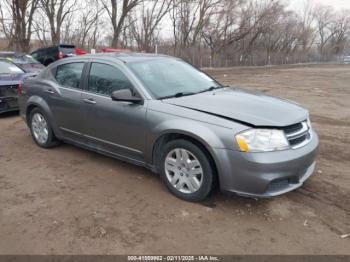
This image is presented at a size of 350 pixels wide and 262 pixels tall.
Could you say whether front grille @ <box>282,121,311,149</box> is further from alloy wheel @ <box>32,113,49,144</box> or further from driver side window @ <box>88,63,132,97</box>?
alloy wheel @ <box>32,113,49,144</box>

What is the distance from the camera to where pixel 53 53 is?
17062 mm

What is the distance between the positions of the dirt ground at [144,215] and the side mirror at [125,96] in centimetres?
109

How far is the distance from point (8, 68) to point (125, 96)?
6260 mm

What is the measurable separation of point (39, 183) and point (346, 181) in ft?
13.1

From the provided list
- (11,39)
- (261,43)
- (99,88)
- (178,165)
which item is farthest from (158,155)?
(261,43)

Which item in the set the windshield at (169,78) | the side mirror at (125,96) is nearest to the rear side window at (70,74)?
the windshield at (169,78)

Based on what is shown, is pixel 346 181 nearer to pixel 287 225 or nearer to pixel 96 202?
pixel 287 225

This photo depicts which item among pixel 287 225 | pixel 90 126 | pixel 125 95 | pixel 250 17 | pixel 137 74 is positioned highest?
pixel 250 17

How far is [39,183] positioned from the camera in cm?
416

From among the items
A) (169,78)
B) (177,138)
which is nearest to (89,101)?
(169,78)

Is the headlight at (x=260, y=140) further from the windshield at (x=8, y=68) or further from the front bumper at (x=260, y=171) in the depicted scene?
the windshield at (x=8, y=68)

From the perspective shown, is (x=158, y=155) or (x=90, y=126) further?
(x=90, y=126)

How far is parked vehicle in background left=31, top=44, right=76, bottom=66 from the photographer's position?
1685 centimetres

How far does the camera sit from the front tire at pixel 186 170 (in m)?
3.41
